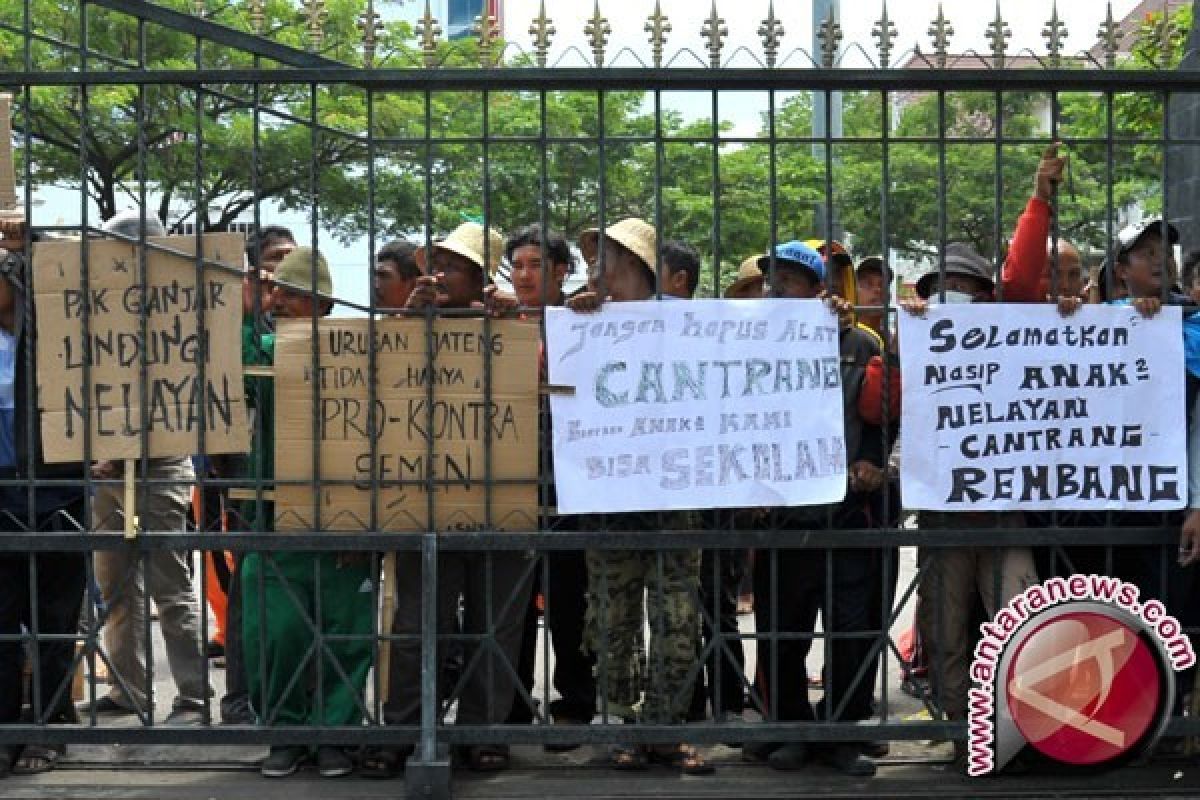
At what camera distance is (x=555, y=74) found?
5.73 metres

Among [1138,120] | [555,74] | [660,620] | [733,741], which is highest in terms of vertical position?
[1138,120]

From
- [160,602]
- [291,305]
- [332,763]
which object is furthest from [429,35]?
[160,602]

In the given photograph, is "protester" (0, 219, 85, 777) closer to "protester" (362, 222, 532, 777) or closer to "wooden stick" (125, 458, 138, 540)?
"wooden stick" (125, 458, 138, 540)

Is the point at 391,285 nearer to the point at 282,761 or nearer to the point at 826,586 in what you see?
the point at 282,761

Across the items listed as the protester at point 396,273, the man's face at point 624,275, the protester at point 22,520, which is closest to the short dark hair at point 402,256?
the protester at point 396,273

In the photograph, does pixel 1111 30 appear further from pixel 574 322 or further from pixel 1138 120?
pixel 1138 120

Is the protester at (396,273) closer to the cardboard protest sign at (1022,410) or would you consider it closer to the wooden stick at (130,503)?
the wooden stick at (130,503)

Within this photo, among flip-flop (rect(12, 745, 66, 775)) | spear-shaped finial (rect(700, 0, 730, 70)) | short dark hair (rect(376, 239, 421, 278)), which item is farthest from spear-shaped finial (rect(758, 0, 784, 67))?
flip-flop (rect(12, 745, 66, 775))

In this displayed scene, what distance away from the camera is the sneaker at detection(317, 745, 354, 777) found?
20.2 ft

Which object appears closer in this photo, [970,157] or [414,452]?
[414,452]

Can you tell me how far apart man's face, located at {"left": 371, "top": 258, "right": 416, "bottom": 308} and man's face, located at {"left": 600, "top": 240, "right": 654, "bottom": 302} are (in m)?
0.84

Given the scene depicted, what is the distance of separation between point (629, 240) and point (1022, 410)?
1571mm

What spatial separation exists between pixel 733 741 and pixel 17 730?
103 inches

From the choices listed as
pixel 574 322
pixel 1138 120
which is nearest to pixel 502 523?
pixel 574 322
